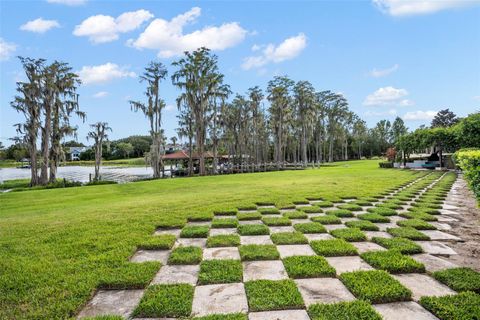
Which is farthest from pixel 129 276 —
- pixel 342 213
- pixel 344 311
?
pixel 342 213

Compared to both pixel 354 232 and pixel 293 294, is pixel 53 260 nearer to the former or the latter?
pixel 293 294

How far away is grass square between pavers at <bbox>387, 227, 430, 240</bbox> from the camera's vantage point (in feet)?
13.4

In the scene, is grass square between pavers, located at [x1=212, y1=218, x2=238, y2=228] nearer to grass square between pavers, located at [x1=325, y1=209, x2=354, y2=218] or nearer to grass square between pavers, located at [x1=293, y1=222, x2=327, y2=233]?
grass square between pavers, located at [x1=293, y1=222, x2=327, y2=233]

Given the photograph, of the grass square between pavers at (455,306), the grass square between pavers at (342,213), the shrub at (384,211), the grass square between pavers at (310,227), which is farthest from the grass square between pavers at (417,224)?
the grass square between pavers at (455,306)

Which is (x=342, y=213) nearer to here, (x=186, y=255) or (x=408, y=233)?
(x=408, y=233)

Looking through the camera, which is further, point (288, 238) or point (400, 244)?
point (288, 238)

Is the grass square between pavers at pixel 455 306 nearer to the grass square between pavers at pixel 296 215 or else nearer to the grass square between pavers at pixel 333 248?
the grass square between pavers at pixel 333 248

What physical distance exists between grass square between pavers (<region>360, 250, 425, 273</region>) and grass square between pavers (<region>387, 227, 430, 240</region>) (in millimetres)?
876

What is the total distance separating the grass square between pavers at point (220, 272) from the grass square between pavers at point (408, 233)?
2657 mm

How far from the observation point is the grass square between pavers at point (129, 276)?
2.68 metres

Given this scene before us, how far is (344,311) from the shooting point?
2184 millimetres

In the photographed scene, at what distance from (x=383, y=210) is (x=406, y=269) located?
336cm

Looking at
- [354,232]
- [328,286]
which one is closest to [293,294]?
[328,286]

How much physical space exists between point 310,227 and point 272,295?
92.5 inches
